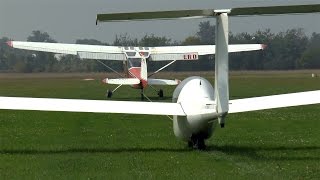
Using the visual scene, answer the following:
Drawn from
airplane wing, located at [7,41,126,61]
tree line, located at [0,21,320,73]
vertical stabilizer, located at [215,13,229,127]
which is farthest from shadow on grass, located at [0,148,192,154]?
tree line, located at [0,21,320,73]

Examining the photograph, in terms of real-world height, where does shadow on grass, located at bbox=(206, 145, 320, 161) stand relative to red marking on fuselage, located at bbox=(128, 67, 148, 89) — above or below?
below

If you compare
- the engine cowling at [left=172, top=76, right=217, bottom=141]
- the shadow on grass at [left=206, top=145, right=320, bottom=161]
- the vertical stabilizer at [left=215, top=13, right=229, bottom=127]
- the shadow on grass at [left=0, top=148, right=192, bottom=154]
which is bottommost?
the shadow on grass at [left=206, top=145, right=320, bottom=161]

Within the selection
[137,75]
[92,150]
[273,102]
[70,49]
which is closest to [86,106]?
[92,150]

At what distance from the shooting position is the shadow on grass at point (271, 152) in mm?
11305

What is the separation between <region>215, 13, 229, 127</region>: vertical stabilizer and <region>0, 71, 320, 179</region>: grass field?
1004mm

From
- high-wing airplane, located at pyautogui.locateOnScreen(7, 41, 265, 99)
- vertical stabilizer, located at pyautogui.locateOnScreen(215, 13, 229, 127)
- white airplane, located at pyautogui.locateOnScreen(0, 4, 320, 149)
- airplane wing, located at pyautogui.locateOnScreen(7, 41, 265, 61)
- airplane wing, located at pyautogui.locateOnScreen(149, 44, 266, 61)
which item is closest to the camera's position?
white airplane, located at pyautogui.locateOnScreen(0, 4, 320, 149)

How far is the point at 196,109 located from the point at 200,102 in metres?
0.14

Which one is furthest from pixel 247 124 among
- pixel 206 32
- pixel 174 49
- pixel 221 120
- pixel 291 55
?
pixel 206 32

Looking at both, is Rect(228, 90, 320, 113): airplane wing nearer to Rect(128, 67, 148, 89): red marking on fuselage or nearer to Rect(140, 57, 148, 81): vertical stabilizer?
Rect(128, 67, 148, 89): red marking on fuselage

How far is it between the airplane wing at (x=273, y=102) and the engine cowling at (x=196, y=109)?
48cm

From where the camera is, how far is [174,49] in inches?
1452

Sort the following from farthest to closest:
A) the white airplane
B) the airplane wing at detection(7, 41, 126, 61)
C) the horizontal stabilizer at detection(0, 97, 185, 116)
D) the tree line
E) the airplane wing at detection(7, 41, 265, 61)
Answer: the tree line, the airplane wing at detection(7, 41, 265, 61), the airplane wing at detection(7, 41, 126, 61), the horizontal stabilizer at detection(0, 97, 185, 116), the white airplane

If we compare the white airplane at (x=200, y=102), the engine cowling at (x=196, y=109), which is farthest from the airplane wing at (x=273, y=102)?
the engine cowling at (x=196, y=109)

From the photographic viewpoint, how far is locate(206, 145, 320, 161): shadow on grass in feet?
37.1
